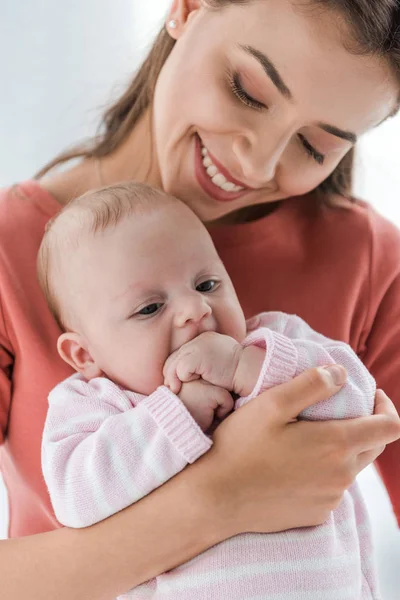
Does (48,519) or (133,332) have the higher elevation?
(133,332)

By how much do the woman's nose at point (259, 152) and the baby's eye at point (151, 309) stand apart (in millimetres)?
292

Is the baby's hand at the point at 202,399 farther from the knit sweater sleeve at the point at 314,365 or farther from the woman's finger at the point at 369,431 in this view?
the woman's finger at the point at 369,431

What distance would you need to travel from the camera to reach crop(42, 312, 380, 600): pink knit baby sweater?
1.00 metres

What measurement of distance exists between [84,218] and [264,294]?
452 millimetres

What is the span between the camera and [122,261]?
112 cm

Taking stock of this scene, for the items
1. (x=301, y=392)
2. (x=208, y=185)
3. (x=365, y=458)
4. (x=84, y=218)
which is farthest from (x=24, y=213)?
(x=365, y=458)

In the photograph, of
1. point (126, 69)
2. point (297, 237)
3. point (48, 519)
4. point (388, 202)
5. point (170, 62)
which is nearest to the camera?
point (170, 62)

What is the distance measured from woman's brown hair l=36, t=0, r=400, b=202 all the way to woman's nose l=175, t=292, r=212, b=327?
463 mm

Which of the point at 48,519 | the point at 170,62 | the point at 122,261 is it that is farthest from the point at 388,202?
the point at 48,519

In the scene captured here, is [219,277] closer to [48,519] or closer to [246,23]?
[246,23]

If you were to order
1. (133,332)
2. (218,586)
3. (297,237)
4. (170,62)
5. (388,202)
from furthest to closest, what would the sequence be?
(388,202), (297,237), (170,62), (133,332), (218,586)

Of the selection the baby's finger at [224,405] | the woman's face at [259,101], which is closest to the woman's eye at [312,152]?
the woman's face at [259,101]

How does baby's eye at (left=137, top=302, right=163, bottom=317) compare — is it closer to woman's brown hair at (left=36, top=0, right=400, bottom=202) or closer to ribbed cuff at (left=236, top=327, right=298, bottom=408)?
ribbed cuff at (left=236, top=327, right=298, bottom=408)

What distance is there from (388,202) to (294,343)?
1075 mm
